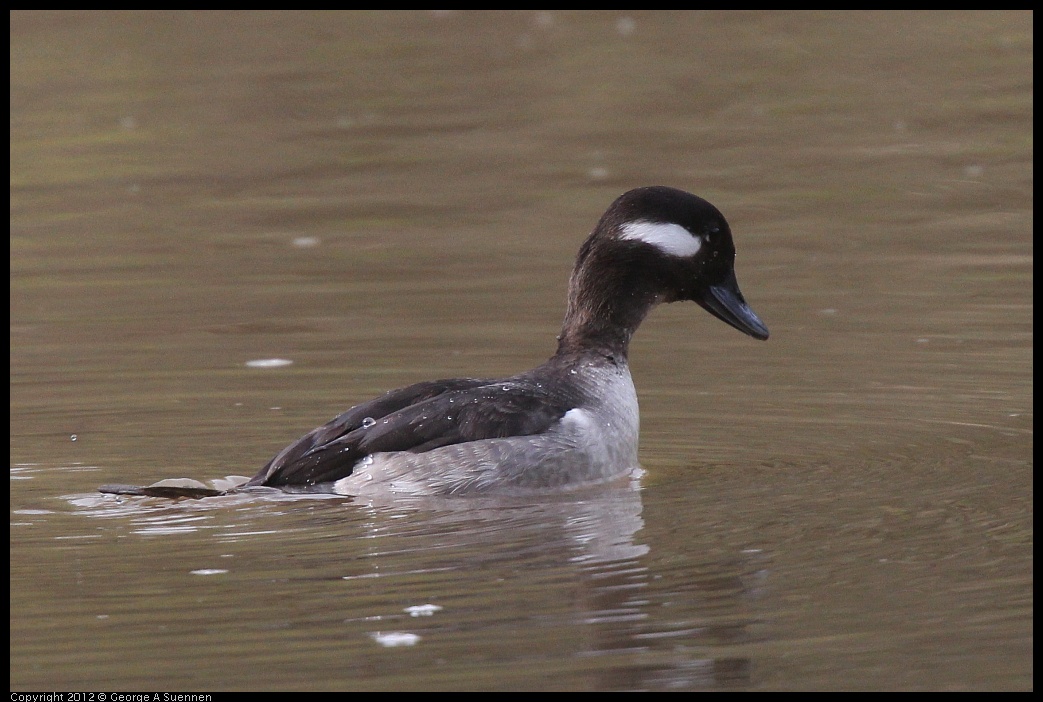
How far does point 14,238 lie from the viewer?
15.3 metres

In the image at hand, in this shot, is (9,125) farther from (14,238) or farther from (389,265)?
(389,265)

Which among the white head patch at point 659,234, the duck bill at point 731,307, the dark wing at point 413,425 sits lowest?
the dark wing at point 413,425

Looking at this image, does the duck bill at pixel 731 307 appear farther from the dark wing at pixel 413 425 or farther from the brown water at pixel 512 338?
the dark wing at pixel 413 425

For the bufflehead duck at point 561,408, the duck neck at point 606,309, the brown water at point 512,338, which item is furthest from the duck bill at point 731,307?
the brown water at point 512,338

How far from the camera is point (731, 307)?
9.57 meters

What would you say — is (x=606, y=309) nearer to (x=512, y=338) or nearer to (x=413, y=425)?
(x=413, y=425)

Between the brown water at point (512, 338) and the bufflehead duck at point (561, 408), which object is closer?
the brown water at point (512, 338)

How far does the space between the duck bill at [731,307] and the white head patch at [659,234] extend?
1.29ft

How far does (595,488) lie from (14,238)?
26.8 ft

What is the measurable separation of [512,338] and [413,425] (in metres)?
3.24

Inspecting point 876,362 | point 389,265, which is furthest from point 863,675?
point 389,265

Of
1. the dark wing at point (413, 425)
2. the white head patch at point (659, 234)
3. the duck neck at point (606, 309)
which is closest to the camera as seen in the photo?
the dark wing at point (413, 425)

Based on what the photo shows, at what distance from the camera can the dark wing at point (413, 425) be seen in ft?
27.9

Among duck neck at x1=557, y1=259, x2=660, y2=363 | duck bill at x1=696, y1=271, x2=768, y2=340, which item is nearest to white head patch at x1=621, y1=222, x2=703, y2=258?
duck neck at x1=557, y1=259, x2=660, y2=363
